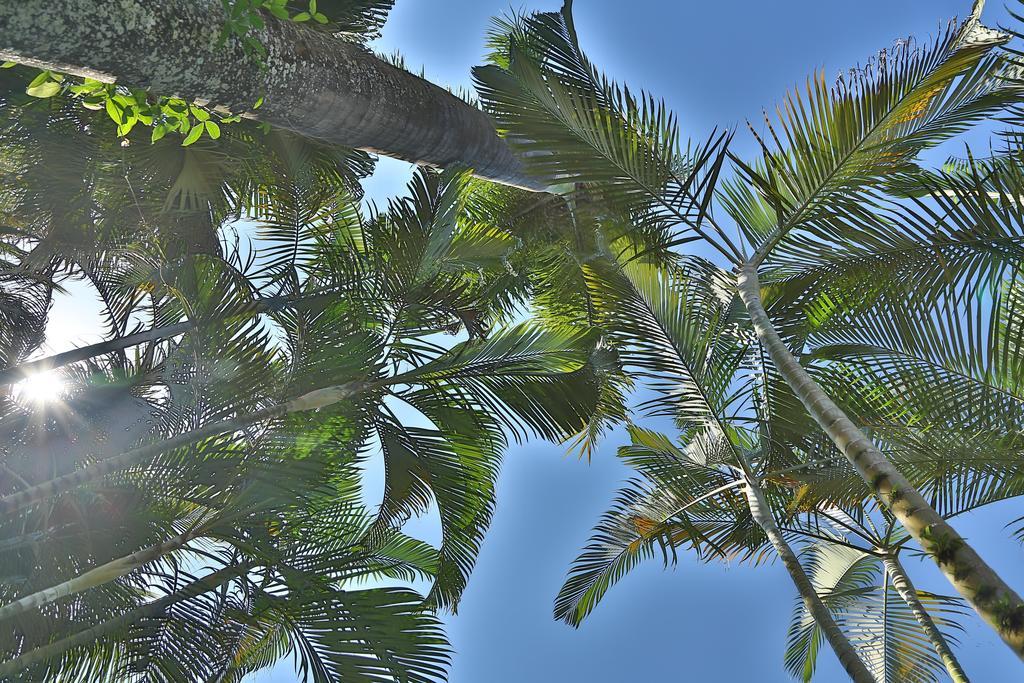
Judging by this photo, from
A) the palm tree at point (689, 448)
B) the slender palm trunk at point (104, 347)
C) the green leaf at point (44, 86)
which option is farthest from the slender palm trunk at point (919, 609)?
the green leaf at point (44, 86)

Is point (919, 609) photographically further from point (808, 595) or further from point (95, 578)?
point (95, 578)

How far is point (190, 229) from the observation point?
22.2 feet

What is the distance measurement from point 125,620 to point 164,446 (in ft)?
4.02

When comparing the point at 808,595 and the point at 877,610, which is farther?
the point at 877,610

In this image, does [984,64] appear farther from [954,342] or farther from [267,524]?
[267,524]

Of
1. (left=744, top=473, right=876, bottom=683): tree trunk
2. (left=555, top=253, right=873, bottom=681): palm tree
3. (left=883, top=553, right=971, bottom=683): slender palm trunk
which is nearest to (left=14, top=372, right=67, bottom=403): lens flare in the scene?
(left=555, top=253, right=873, bottom=681): palm tree

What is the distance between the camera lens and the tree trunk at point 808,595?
4082 mm

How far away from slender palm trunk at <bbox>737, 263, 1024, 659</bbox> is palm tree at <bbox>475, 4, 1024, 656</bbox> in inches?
0.6

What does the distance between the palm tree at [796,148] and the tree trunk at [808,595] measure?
1.63 metres

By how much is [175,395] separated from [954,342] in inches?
202

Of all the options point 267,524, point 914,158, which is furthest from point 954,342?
point 267,524

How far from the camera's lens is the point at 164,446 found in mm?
4391

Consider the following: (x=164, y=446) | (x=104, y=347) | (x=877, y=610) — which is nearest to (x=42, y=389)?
(x=104, y=347)

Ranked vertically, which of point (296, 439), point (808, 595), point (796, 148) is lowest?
point (808, 595)
